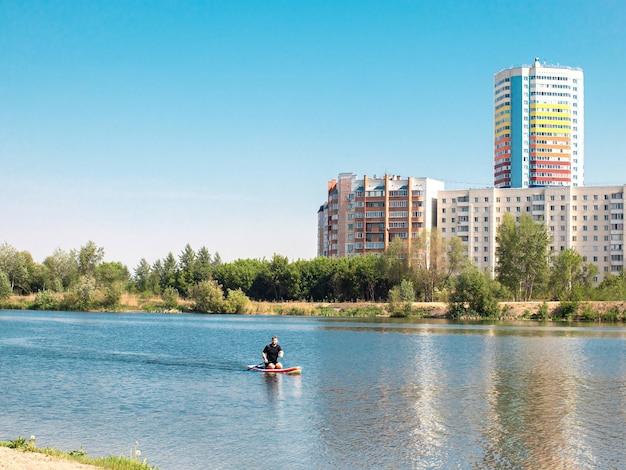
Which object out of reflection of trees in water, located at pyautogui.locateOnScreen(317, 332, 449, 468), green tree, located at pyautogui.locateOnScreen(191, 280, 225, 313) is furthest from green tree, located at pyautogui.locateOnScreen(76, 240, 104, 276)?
reflection of trees in water, located at pyautogui.locateOnScreen(317, 332, 449, 468)

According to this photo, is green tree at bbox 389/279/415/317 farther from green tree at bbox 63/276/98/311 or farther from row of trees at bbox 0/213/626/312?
green tree at bbox 63/276/98/311

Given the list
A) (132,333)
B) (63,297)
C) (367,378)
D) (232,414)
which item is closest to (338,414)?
(232,414)

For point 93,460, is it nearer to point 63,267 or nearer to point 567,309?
point 567,309

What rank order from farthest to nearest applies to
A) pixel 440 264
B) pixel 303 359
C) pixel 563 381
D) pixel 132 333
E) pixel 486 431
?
1. pixel 440 264
2. pixel 132 333
3. pixel 303 359
4. pixel 563 381
5. pixel 486 431

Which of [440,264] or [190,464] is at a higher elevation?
[440,264]

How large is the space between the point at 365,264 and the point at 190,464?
14649 centimetres

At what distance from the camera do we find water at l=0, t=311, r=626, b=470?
23562 mm

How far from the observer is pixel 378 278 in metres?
165

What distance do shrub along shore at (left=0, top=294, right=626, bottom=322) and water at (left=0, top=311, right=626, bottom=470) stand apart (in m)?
54.3

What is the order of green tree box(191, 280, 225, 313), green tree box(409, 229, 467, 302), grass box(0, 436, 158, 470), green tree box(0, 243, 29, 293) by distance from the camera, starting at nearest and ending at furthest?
grass box(0, 436, 158, 470) < green tree box(191, 280, 225, 313) < green tree box(409, 229, 467, 302) < green tree box(0, 243, 29, 293)

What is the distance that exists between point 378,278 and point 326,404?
5230 inches

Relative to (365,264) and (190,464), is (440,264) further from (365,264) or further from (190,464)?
(190,464)

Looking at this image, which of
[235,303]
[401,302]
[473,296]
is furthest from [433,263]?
[235,303]

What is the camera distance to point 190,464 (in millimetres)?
21781
